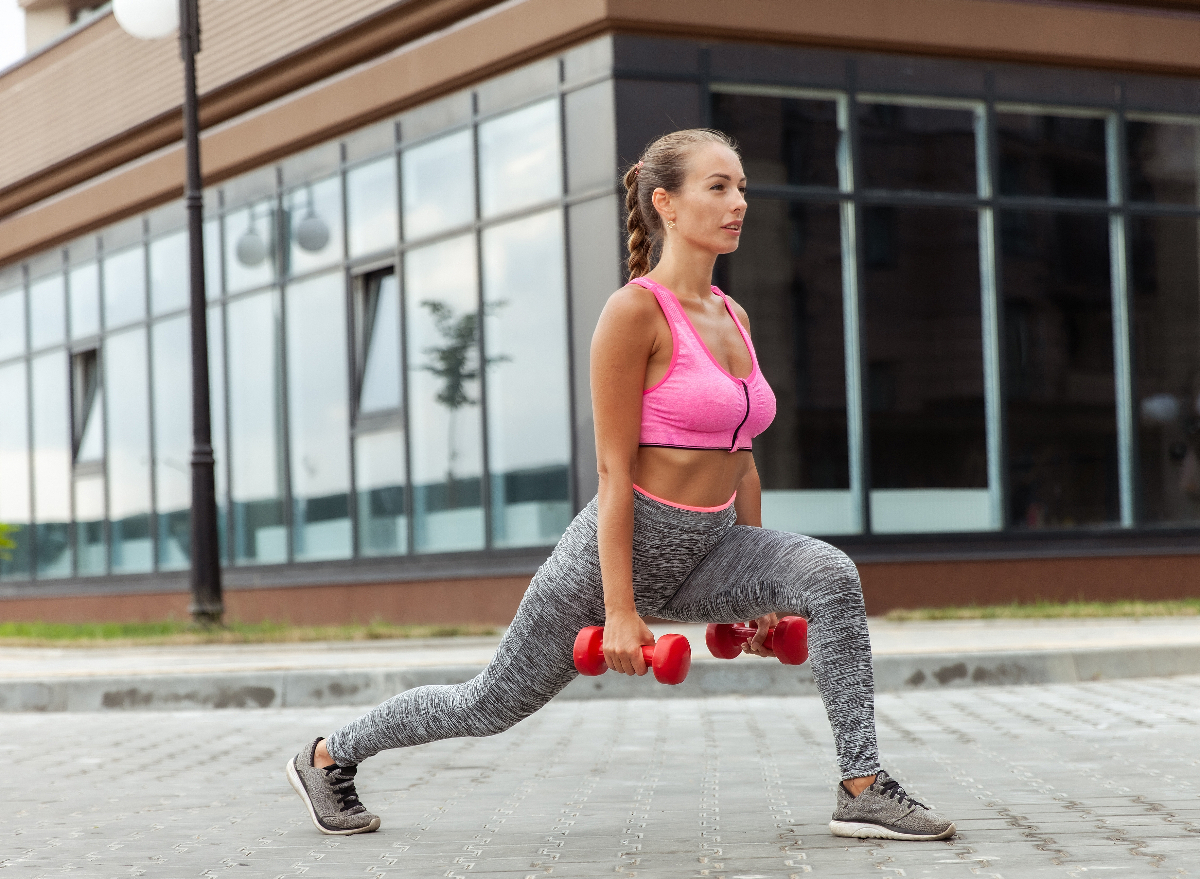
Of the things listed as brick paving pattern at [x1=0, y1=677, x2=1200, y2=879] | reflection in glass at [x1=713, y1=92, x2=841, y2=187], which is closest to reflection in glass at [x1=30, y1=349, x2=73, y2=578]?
reflection in glass at [x1=713, y1=92, x2=841, y2=187]

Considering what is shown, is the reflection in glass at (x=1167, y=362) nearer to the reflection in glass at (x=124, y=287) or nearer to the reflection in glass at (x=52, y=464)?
the reflection in glass at (x=124, y=287)

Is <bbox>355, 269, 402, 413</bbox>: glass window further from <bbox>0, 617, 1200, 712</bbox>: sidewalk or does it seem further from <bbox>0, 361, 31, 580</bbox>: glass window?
<bbox>0, 361, 31, 580</bbox>: glass window

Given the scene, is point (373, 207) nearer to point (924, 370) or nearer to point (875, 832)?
point (924, 370)

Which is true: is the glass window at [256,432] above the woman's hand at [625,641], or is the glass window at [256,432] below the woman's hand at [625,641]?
above

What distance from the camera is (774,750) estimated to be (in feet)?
21.9

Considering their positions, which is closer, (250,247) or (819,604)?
(819,604)

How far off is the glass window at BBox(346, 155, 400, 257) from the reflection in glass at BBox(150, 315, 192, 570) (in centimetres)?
366

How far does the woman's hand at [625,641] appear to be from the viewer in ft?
12.3

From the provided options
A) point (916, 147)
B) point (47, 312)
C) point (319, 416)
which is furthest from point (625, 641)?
point (47, 312)

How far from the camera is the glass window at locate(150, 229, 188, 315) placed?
19.8 m

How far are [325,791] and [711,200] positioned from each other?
6.76ft

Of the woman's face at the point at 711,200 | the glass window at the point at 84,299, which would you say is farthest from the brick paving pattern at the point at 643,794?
the glass window at the point at 84,299

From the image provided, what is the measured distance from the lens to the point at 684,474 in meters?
4.04

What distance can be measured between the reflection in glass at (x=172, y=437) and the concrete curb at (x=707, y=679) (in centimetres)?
1023
